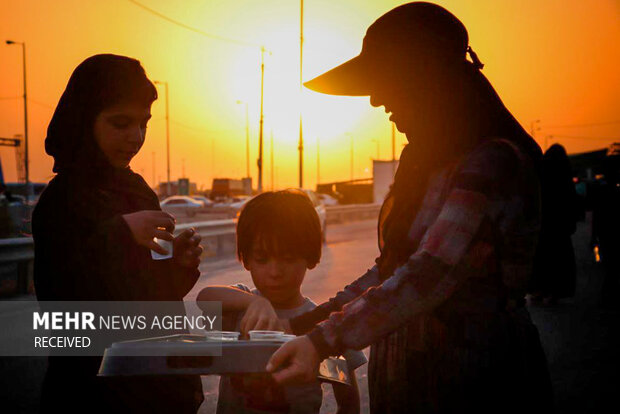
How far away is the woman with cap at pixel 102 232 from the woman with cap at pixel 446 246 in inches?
31.0

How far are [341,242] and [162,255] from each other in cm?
1946

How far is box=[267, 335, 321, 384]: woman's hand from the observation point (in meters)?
1.82

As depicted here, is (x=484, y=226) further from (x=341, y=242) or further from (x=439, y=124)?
(x=341, y=242)

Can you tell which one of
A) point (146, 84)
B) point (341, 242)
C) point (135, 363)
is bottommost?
point (341, 242)

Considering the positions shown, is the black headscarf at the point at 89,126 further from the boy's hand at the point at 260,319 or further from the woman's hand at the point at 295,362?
the woman's hand at the point at 295,362

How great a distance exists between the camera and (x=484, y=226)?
78.6 inches

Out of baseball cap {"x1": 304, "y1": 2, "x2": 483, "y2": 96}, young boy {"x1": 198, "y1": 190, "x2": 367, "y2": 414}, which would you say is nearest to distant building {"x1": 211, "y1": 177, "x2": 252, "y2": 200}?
young boy {"x1": 198, "y1": 190, "x2": 367, "y2": 414}

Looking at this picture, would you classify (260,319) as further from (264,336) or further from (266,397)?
(264,336)

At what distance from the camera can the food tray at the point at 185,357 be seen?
5.43 ft

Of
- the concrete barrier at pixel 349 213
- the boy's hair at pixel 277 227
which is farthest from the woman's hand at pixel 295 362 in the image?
the concrete barrier at pixel 349 213

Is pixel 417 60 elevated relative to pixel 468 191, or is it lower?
elevated

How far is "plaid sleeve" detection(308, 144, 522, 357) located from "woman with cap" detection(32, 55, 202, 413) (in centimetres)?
81

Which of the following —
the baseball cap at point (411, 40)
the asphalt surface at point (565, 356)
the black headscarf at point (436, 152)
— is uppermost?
the baseball cap at point (411, 40)

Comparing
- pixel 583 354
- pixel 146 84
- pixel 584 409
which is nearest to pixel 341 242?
pixel 583 354
